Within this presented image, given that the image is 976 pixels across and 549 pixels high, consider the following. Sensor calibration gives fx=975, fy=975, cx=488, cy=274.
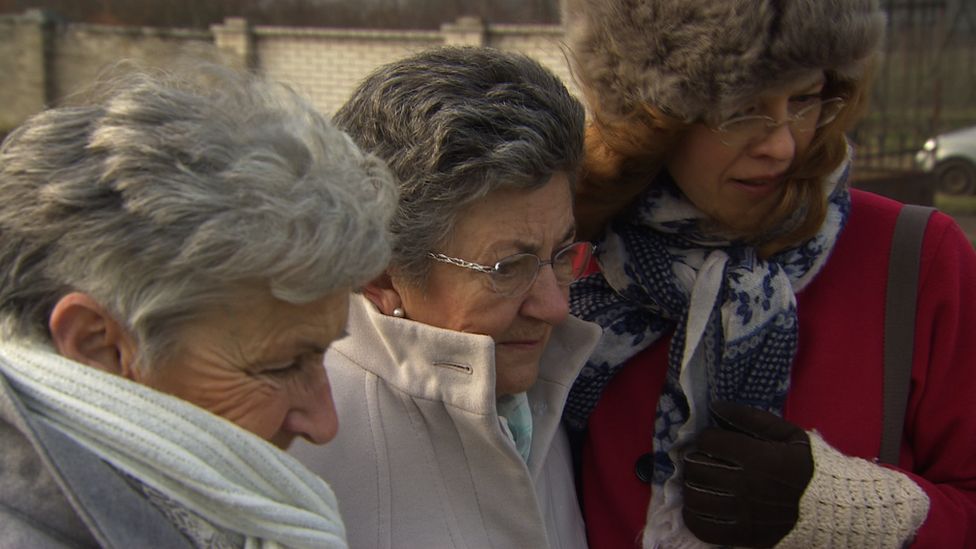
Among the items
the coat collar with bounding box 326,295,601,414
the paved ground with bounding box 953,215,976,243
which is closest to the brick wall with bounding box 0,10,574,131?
the paved ground with bounding box 953,215,976,243

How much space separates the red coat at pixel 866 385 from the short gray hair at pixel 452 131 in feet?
1.72

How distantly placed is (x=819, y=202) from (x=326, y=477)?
0.99 meters

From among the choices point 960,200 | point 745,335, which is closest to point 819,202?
point 745,335

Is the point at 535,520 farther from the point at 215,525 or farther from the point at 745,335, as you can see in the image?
the point at 215,525

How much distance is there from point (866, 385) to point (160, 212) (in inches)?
49.7

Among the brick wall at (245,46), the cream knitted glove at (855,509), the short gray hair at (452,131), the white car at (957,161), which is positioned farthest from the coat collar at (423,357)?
the brick wall at (245,46)

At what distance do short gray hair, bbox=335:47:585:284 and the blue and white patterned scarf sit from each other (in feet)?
0.95

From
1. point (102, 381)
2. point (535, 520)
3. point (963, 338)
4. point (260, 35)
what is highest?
point (102, 381)

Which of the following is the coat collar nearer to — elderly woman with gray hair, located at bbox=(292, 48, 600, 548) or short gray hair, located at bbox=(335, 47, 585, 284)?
elderly woman with gray hair, located at bbox=(292, 48, 600, 548)

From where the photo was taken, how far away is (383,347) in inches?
66.6

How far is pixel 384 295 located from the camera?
173cm

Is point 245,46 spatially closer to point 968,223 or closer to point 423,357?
point 968,223

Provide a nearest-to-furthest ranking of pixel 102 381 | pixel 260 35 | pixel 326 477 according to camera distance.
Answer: pixel 102 381 → pixel 326 477 → pixel 260 35

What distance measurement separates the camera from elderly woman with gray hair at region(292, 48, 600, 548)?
1.59 meters
